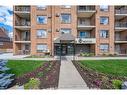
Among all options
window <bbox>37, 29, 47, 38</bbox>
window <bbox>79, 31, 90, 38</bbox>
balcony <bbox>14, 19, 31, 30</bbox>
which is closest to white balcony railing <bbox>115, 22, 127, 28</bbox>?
window <bbox>79, 31, 90, 38</bbox>

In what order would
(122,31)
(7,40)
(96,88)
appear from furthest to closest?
(7,40)
(122,31)
(96,88)

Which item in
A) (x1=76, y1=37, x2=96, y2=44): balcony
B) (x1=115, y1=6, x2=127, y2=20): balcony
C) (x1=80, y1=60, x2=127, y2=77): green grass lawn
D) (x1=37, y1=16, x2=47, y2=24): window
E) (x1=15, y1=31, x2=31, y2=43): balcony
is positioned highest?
(x1=115, y1=6, x2=127, y2=20): balcony

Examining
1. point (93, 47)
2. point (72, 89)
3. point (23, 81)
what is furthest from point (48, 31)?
point (72, 89)

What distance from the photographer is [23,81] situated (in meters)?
8.56

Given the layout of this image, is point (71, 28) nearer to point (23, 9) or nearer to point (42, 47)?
point (42, 47)

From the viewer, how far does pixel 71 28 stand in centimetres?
2511

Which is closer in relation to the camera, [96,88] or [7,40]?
[96,88]

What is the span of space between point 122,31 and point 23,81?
22051 millimetres

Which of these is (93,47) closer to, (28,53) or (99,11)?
(99,11)

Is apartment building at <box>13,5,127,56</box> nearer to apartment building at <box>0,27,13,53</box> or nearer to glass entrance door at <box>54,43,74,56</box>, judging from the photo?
glass entrance door at <box>54,43,74,56</box>

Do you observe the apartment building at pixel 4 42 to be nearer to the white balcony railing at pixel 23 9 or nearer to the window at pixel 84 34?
the white balcony railing at pixel 23 9

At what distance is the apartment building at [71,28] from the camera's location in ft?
82.3

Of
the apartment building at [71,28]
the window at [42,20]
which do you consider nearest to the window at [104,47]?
the apartment building at [71,28]

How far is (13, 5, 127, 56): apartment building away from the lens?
25.1 meters
